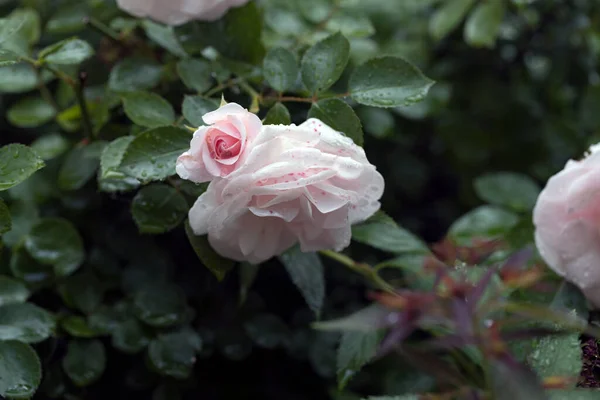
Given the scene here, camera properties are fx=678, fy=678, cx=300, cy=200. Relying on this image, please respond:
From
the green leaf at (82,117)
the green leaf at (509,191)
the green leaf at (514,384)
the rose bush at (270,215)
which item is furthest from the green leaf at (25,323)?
the green leaf at (509,191)

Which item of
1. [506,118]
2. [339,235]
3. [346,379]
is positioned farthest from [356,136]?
[506,118]

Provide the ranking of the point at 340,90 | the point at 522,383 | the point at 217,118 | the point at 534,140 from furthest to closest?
1. the point at 534,140
2. the point at 340,90
3. the point at 217,118
4. the point at 522,383

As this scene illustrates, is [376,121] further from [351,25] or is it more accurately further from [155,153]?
[155,153]

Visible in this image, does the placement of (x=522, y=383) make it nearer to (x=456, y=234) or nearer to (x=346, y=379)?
(x=346, y=379)

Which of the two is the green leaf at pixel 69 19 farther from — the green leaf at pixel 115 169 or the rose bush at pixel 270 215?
the green leaf at pixel 115 169

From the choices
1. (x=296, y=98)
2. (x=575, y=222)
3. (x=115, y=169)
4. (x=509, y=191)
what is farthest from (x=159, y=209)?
(x=509, y=191)

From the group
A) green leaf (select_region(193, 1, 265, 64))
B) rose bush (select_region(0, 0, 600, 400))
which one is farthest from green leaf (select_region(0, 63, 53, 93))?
green leaf (select_region(193, 1, 265, 64))

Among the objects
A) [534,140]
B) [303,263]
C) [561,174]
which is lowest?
[534,140]
